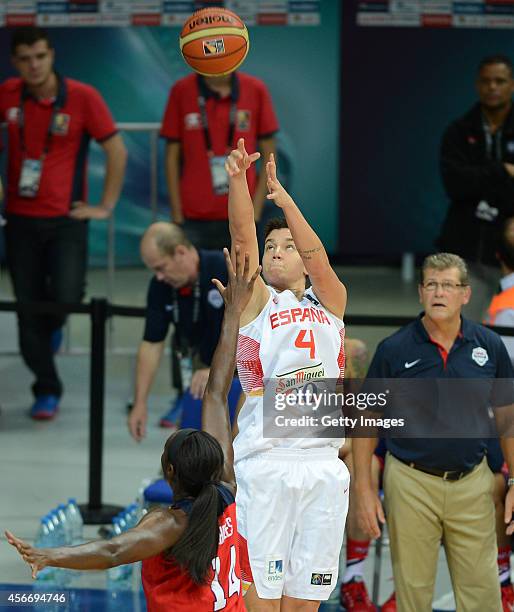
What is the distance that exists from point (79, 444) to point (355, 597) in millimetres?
3047

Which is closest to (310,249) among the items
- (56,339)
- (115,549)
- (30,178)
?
(115,549)

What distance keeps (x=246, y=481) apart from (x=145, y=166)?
9027mm

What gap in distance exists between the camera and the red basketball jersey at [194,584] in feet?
13.5

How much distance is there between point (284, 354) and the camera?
16.4ft

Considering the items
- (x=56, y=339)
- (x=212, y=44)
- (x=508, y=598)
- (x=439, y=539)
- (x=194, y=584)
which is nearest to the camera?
(x=194, y=584)

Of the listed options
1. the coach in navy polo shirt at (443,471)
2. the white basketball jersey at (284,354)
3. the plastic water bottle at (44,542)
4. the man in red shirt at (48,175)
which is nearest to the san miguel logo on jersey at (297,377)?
the white basketball jersey at (284,354)

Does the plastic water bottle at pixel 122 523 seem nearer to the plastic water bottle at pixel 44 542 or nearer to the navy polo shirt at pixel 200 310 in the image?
the plastic water bottle at pixel 44 542

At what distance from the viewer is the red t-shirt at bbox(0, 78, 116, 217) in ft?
28.9

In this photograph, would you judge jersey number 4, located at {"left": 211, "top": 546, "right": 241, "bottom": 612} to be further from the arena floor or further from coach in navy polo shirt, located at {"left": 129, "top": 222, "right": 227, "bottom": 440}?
coach in navy polo shirt, located at {"left": 129, "top": 222, "right": 227, "bottom": 440}

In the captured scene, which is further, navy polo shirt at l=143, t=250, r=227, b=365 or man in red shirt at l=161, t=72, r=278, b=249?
man in red shirt at l=161, t=72, r=278, b=249

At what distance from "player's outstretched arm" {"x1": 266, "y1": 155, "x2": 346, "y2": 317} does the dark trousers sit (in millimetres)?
4116

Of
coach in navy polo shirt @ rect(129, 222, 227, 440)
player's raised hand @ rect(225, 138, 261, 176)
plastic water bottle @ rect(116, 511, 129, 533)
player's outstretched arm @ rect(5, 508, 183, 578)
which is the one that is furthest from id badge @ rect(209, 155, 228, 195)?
player's outstretched arm @ rect(5, 508, 183, 578)

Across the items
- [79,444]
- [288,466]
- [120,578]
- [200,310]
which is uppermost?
[200,310]

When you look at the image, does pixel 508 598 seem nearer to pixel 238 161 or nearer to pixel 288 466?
pixel 288 466
